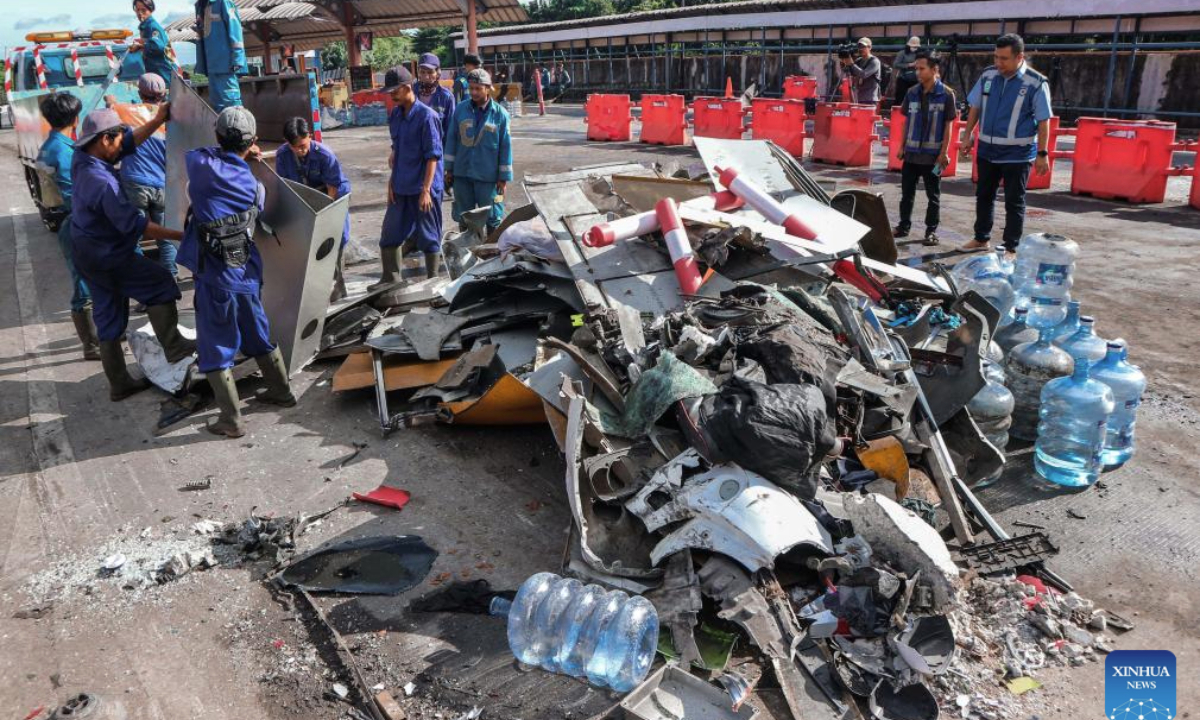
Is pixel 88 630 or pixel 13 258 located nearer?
pixel 88 630

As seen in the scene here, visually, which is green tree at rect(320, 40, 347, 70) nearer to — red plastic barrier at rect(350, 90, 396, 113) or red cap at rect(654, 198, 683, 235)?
red plastic barrier at rect(350, 90, 396, 113)

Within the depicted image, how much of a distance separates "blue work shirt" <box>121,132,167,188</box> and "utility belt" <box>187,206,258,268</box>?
74.0 inches

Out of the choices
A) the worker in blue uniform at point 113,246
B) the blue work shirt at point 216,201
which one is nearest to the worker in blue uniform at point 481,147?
the worker in blue uniform at point 113,246

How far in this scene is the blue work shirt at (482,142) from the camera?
26.3 feet

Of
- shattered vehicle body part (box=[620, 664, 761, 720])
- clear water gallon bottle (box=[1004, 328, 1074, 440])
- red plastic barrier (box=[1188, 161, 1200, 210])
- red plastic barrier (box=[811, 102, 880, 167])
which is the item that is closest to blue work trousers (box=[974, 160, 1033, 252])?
clear water gallon bottle (box=[1004, 328, 1074, 440])

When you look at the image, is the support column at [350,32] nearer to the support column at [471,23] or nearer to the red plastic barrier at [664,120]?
the support column at [471,23]

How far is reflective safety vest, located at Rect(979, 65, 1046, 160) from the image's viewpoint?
25.7ft

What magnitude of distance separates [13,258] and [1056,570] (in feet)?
38.4

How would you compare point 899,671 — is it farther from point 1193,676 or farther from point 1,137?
point 1,137

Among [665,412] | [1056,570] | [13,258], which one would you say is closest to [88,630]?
[665,412]

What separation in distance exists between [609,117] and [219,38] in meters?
11.0

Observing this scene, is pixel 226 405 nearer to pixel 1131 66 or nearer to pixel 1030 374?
pixel 1030 374

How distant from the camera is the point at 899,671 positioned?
3.16 metres

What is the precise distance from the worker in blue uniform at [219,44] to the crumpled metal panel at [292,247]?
2.69m
